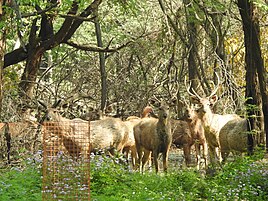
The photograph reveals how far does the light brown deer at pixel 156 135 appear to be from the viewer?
16172 millimetres

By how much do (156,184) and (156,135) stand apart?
4616 mm

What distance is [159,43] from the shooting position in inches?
792

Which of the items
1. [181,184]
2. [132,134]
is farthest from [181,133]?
[181,184]

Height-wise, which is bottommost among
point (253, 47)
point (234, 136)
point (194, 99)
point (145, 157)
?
point (145, 157)

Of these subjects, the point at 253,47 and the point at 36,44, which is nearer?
the point at 253,47

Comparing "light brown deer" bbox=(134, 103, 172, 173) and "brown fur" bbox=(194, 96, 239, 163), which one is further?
"brown fur" bbox=(194, 96, 239, 163)

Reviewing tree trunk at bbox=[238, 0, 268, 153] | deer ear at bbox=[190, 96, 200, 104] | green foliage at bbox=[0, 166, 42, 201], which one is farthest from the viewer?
deer ear at bbox=[190, 96, 200, 104]

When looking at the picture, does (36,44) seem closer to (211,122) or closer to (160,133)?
(160,133)

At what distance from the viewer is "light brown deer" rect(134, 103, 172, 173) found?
1617 cm

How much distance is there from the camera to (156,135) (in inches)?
646

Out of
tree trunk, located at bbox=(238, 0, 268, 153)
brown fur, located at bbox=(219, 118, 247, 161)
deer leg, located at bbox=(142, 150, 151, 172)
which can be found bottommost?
deer leg, located at bbox=(142, 150, 151, 172)

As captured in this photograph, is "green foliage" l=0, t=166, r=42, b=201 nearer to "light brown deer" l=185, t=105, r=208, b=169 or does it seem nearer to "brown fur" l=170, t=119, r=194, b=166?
"light brown deer" l=185, t=105, r=208, b=169

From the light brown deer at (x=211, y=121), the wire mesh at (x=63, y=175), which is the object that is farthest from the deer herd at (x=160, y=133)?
the wire mesh at (x=63, y=175)

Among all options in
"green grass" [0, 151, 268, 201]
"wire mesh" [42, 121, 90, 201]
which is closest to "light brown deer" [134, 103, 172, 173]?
"green grass" [0, 151, 268, 201]
